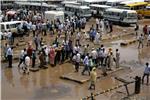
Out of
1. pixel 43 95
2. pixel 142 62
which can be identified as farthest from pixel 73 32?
pixel 43 95

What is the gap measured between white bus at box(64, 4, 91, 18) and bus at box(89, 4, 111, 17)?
1.88 metres

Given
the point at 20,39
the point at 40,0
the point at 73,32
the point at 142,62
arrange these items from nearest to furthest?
the point at 142,62 → the point at 20,39 → the point at 73,32 → the point at 40,0

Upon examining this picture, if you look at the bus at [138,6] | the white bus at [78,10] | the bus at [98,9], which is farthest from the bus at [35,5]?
the bus at [138,6]

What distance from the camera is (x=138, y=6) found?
151 ft

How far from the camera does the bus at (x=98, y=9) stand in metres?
46.1

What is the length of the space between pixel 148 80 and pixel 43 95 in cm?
603

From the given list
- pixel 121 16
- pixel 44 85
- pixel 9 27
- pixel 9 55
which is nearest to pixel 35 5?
pixel 121 16

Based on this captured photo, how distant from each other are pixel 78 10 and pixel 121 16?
587 centimetres

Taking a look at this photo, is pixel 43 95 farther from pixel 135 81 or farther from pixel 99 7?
pixel 99 7

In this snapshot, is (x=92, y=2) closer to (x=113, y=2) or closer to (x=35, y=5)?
(x=113, y=2)

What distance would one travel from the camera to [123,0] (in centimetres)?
4962

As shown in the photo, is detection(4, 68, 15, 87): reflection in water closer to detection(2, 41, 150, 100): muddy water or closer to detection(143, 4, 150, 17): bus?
detection(2, 41, 150, 100): muddy water

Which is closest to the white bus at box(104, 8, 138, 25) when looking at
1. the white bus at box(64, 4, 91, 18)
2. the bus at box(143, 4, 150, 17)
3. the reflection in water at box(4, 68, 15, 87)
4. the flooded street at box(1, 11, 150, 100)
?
the white bus at box(64, 4, 91, 18)

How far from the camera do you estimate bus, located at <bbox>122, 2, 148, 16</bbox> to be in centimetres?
4451
